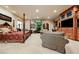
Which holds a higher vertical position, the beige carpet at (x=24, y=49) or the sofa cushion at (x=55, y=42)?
the sofa cushion at (x=55, y=42)

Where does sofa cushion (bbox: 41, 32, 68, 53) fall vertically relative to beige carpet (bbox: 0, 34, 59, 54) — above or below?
above

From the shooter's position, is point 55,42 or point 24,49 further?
point 24,49

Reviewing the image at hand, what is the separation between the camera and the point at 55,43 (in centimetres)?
446

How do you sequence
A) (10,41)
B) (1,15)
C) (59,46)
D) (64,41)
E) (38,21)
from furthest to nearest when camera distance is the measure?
(38,21) → (1,15) → (10,41) → (59,46) → (64,41)

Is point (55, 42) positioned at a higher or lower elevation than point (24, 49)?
higher

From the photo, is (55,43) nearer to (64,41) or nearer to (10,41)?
(64,41)
